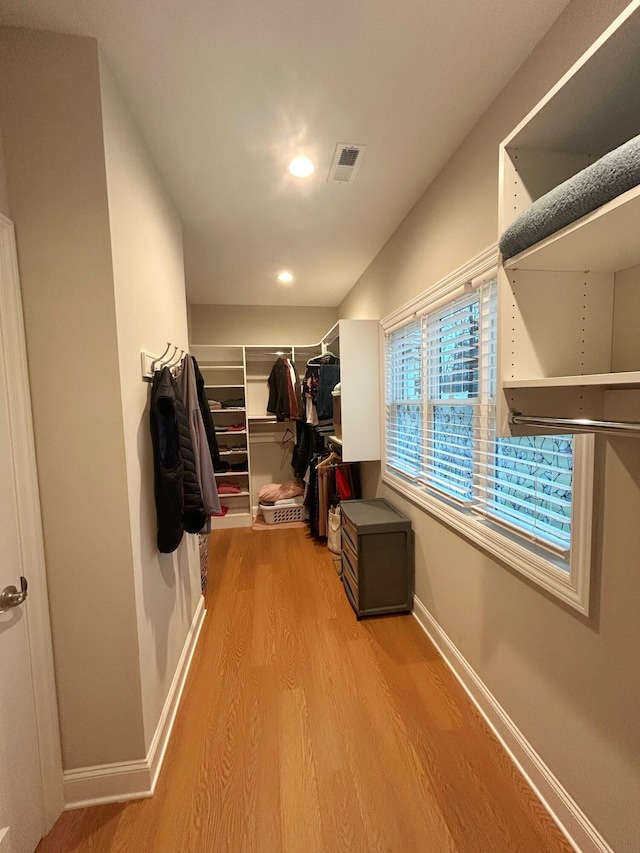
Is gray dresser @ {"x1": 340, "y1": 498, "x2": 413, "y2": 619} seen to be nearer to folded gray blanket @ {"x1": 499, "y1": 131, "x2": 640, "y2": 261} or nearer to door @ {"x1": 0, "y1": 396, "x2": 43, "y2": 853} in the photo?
door @ {"x1": 0, "y1": 396, "x2": 43, "y2": 853}

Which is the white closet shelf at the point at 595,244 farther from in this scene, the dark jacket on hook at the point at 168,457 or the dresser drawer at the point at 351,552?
the dresser drawer at the point at 351,552

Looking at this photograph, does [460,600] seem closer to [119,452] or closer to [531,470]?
[531,470]

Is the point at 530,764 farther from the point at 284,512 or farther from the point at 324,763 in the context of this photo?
the point at 284,512

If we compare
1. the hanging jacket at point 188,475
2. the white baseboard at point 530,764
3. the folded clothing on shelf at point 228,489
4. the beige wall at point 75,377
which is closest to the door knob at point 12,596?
the beige wall at point 75,377

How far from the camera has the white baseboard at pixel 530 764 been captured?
1104mm

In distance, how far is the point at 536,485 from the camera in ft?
4.47

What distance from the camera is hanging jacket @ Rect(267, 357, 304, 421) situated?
13.1ft

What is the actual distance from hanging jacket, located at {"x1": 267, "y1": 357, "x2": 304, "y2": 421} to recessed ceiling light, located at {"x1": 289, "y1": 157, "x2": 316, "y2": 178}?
2289mm

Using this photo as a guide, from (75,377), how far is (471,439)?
5.74 feet

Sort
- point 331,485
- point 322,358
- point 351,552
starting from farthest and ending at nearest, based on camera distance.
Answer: point 322,358
point 331,485
point 351,552

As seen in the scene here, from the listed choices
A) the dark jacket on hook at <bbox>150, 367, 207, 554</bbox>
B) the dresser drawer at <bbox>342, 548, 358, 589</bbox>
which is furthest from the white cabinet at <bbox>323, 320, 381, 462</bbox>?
the dark jacket on hook at <bbox>150, 367, 207, 554</bbox>

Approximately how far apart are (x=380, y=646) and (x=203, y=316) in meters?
3.95

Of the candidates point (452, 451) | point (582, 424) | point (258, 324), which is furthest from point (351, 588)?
point (258, 324)

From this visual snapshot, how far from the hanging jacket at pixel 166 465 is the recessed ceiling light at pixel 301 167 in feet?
4.19
